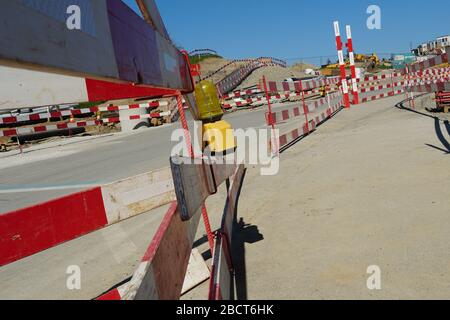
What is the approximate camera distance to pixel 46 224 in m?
2.08

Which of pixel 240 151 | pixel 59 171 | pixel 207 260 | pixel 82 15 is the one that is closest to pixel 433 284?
pixel 207 260

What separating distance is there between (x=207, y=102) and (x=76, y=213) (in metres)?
6.27

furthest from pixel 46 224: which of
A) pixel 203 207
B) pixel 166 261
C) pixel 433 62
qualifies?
pixel 433 62

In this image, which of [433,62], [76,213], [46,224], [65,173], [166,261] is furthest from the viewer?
[65,173]

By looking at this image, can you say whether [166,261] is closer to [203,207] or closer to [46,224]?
[46,224]

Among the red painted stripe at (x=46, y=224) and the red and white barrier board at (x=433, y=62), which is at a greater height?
the red and white barrier board at (x=433, y=62)

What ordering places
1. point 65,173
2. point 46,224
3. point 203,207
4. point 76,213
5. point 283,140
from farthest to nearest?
1. point 65,173
2. point 283,140
3. point 203,207
4. point 76,213
5. point 46,224

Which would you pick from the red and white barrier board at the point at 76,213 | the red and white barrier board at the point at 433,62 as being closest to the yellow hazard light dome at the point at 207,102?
the red and white barrier board at the point at 433,62

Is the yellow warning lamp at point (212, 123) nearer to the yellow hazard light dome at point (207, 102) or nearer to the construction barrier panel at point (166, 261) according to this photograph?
the yellow hazard light dome at point (207, 102)

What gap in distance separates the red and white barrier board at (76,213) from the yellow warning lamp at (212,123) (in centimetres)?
551

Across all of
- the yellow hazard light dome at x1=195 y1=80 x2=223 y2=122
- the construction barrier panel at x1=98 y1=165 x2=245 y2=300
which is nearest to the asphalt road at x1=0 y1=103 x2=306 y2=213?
the yellow hazard light dome at x1=195 y1=80 x2=223 y2=122

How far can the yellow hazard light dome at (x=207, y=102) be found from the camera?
26.8 ft

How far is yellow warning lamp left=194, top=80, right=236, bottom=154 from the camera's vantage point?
27.1 ft

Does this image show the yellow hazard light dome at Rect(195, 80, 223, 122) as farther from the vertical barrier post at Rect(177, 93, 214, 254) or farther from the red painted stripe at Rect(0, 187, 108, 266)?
the red painted stripe at Rect(0, 187, 108, 266)
